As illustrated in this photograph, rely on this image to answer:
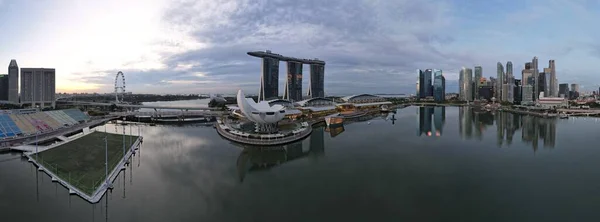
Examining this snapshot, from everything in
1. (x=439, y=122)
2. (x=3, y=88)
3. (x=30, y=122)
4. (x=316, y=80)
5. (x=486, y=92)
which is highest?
(x=316, y=80)

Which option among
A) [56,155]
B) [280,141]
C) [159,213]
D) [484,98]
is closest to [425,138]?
[280,141]

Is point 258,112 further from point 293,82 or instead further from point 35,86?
point 35,86

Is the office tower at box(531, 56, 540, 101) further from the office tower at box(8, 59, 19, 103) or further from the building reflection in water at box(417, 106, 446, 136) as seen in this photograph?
the office tower at box(8, 59, 19, 103)

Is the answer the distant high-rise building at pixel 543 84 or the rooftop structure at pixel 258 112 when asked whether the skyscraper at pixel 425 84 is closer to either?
the distant high-rise building at pixel 543 84

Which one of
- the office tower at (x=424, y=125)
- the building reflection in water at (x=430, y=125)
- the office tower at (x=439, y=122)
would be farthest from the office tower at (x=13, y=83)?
the office tower at (x=439, y=122)

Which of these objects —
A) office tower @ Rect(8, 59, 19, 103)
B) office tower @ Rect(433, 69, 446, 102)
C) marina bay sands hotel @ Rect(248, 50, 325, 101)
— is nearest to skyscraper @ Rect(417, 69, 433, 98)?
office tower @ Rect(433, 69, 446, 102)

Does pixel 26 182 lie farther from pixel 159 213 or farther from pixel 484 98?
pixel 484 98

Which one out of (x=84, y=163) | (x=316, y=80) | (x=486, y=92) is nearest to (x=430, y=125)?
(x=84, y=163)

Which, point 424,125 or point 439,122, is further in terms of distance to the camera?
point 439,122
